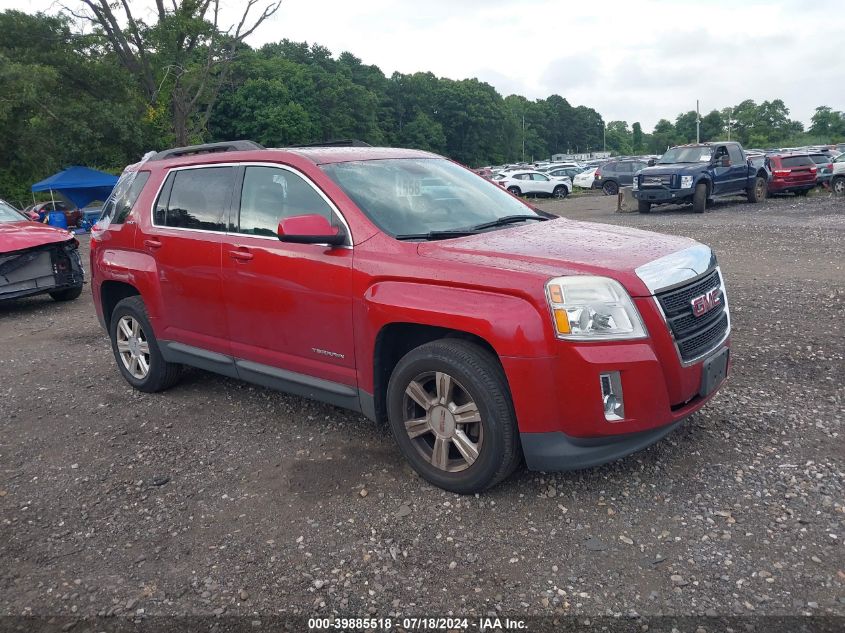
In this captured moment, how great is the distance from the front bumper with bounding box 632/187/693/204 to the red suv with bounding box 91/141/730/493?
1622 centimetres

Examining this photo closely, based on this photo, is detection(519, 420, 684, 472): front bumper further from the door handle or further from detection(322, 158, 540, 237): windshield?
the door handle

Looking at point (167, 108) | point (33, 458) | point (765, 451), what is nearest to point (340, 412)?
point (33, 458)

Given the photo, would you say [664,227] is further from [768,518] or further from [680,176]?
[768,518]

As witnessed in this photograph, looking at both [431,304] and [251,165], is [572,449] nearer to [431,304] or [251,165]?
[431,304]

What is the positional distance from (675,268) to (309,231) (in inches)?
75.1

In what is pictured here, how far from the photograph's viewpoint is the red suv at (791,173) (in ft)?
76.3

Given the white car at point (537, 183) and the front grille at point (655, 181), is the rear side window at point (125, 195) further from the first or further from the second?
the white car at point (537, 183)

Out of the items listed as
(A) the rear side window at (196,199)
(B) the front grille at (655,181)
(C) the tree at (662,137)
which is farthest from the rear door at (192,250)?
(C) the tree at (662,137)

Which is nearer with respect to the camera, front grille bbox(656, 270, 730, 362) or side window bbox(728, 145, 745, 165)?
front grille bbox(656, 270, 730, 362)

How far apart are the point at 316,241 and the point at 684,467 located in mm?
2351

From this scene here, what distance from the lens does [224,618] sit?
2.85 m

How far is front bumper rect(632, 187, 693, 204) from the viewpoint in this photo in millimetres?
19625

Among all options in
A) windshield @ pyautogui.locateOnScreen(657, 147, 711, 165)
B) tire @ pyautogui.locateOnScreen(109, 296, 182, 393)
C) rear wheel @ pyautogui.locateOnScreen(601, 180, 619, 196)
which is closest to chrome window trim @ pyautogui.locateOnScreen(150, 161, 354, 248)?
tire @ pyautogui.locateOnScreen(109, 296, 182, 393)

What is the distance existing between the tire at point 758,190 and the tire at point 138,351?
20.7 meters
